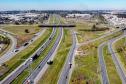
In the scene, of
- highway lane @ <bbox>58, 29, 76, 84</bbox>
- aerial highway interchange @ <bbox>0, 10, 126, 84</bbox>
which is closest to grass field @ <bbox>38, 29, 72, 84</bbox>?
aerial highway interchange @ <bbox>0, 10, 126, 84</bbox>

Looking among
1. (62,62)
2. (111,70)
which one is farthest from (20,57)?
(111,70)

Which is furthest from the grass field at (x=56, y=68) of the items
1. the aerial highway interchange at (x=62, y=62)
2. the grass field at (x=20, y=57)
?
the grass field at (x=20, y=57)

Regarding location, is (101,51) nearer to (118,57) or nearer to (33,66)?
(118,57)

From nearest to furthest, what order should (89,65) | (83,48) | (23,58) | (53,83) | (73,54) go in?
(53,83) < (89,65) < (23,58) < (73,54) < (83,48)

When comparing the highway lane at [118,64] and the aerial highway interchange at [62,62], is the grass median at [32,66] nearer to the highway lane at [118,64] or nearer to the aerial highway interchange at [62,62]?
the aerial highway interchange at [62,62]

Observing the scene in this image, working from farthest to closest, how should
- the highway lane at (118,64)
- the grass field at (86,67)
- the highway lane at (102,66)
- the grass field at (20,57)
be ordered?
1. the grass field at (20,57)
2. the highway lane at (118,64)
3. the highway lane at (102,66)
4. the grass field at (86,67)

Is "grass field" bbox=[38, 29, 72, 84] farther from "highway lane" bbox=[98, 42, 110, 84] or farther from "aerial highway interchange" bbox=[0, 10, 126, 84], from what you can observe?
"highway lane" bbox=[98, 42, 110, 84]

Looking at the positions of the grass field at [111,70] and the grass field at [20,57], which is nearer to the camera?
the grass field at [111,70]

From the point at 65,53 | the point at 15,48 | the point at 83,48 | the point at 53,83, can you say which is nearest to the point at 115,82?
the point at 53,83

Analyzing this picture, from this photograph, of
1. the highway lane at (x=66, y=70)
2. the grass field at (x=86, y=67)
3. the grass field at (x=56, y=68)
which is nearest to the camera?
the highway lane at (x=66, y=70)
